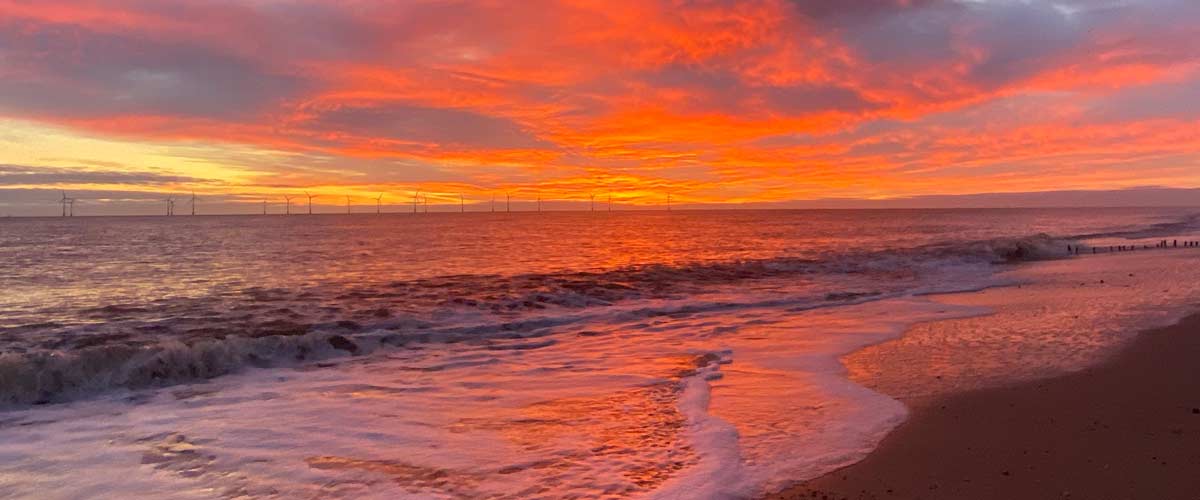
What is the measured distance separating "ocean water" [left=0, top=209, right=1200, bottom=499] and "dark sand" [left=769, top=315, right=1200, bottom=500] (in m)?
0.44

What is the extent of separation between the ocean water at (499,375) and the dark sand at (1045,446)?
440mm

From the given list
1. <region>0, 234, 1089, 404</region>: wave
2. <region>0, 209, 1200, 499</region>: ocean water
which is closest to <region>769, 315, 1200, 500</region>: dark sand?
<region>0, 209, 1200, 499</region>: ocean water

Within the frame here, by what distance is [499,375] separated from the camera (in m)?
10.9

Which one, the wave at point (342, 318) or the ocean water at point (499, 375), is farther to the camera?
the wave at point (342, 318)

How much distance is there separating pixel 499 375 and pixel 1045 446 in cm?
719

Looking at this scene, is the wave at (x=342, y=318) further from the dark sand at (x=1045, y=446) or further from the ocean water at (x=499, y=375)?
the dark sand at (x=1045, y=446)

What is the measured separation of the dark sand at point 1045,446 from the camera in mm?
5578

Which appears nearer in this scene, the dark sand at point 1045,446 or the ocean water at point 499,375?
the dark sand at point 1045,446

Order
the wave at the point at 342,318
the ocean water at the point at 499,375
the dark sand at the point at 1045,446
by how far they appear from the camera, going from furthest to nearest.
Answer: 1. the wave at the point at 342,318
2. the ocean water at the point at 499,375
3. the dark sand at the point at 1045,446

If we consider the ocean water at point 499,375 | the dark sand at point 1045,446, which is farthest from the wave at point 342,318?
the dark sand at point 1045,446

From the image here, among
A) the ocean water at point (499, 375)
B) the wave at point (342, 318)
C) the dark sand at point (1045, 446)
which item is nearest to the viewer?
the dark sand at point (1045, 446)

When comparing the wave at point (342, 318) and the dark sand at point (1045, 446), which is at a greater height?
the dark sand at point (1045, 446)

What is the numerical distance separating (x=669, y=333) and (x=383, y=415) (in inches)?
306

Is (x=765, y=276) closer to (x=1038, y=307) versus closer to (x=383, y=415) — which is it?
(x=1038, y=307)
